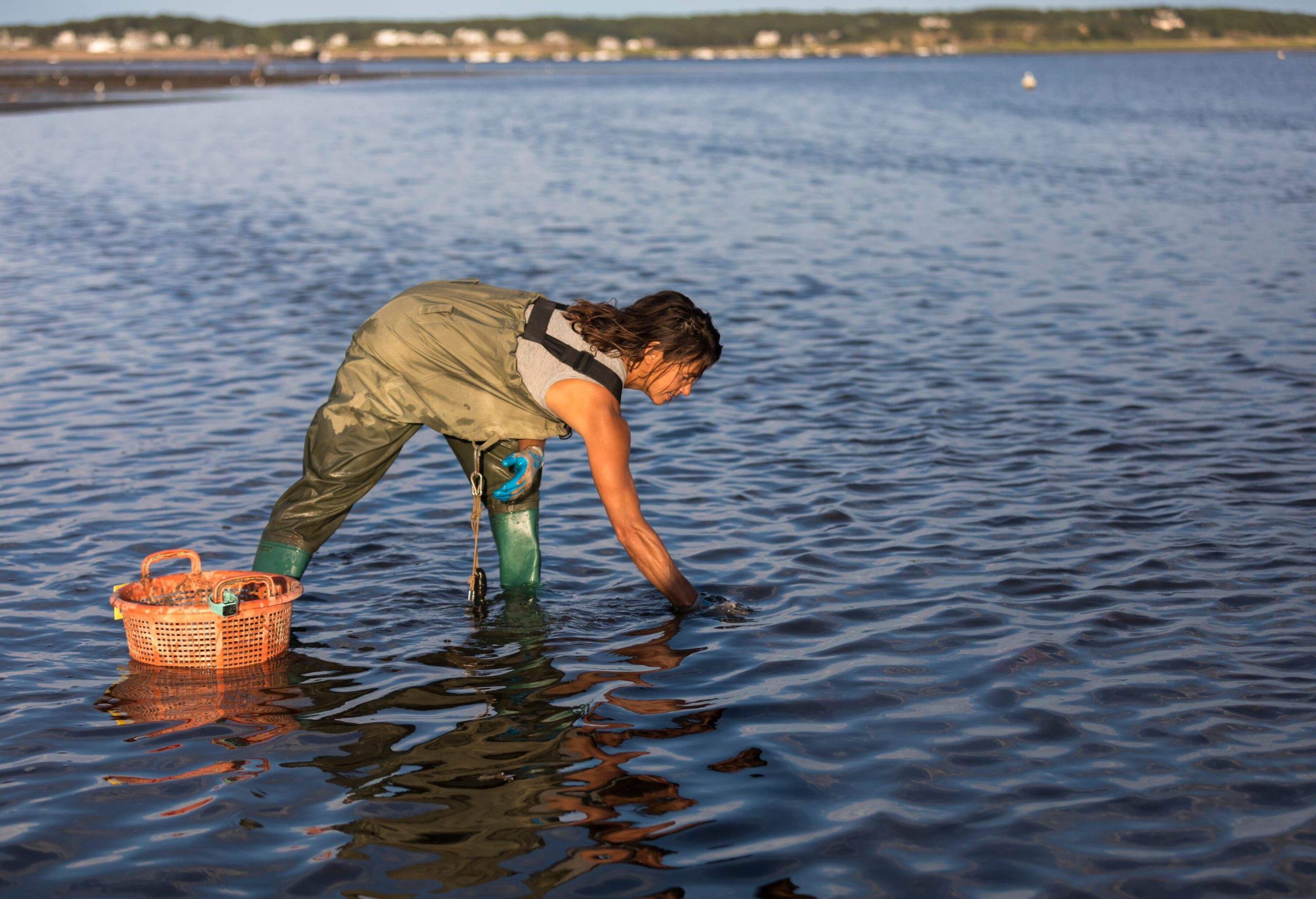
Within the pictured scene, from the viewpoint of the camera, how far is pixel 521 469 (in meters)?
6.01

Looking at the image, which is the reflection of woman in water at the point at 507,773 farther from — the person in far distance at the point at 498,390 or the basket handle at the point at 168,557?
the basket handle at the point at 168,557

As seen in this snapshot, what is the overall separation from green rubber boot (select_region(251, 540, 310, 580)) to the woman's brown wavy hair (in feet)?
5.71

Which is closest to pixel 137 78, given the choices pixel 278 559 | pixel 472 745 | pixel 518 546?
pixel 518 546

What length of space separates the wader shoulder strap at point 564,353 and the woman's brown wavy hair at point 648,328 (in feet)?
0.24

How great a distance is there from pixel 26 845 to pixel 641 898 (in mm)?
2150

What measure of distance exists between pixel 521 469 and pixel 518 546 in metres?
→ 0.68

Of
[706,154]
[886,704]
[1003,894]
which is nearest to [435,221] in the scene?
[706,154]

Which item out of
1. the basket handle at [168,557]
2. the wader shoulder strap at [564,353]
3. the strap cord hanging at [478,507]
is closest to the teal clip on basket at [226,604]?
the basket handle at [168,557]

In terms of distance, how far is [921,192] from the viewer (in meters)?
27.2

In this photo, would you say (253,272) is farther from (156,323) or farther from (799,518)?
(799,518)

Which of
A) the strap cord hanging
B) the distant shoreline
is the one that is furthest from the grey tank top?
the distant shoreline

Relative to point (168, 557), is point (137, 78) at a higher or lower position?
higher

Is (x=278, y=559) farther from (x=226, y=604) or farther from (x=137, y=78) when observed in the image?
(x=137, y=78)

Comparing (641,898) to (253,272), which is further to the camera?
(253,272)
